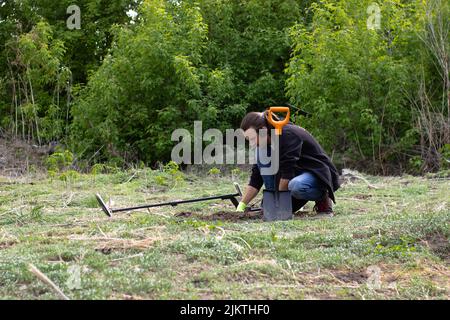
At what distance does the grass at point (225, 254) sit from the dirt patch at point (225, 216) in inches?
2.6

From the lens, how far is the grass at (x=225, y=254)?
3.69 meters

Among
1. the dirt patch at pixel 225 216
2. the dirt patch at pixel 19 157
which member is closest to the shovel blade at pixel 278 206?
the dirt patch at pixel 225 216

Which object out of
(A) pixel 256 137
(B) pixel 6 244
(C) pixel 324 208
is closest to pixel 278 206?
(C) pixel 324 208

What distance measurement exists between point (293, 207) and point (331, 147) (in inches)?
238

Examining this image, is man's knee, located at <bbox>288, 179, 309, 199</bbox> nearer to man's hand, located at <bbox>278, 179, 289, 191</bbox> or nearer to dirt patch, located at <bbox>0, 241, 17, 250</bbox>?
man's hand, located at <bbox>278, 179, 289, 191</bbox>

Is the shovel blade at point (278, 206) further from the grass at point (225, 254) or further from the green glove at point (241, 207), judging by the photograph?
the green glove at point (241, 207)

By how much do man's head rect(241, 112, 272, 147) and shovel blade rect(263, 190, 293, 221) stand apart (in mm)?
489

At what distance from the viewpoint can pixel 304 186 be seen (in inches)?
246

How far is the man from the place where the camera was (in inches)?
245

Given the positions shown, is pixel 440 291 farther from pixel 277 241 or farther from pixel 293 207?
pixel 293 207

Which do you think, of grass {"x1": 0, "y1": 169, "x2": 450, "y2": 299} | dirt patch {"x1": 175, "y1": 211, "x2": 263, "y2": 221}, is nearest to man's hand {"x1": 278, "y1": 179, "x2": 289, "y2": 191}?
grass {"x1": 0, "y1": 169, "x2": 450, "y2": 299}

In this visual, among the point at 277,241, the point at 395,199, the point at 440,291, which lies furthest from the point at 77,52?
the point at 440,291

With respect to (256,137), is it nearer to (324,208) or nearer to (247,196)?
(247,196)

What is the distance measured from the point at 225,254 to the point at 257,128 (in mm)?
2035
